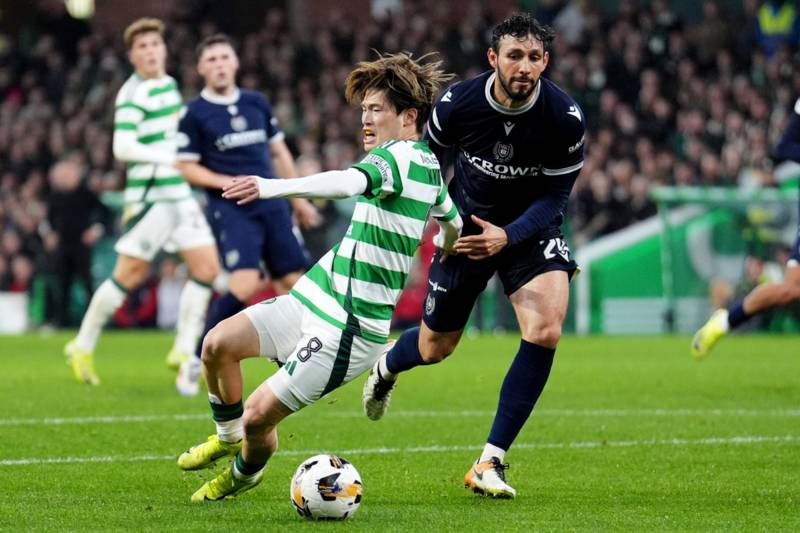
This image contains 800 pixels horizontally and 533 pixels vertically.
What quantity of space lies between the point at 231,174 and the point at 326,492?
5.50 meters

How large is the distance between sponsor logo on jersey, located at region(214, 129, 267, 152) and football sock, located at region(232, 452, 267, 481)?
200 inches

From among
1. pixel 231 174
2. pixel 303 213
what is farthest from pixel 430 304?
pixel 231 174

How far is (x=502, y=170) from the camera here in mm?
7309

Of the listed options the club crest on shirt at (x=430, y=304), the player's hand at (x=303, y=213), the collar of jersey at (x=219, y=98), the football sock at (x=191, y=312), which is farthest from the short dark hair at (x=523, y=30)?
the football sock at (x=191, y=312)

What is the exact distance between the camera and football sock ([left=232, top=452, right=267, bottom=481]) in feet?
20.6

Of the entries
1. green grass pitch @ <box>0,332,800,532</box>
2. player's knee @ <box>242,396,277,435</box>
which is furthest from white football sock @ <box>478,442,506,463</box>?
player's knee @ <box>242,396,277,435</box>

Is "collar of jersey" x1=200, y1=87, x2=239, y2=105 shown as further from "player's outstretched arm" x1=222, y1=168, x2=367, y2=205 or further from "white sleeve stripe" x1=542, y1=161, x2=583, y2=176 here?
"player's outstretched arm" x1=222, y1=168, x2=367, y2=205

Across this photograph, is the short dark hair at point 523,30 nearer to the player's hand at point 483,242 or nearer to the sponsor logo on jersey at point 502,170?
the sponsor logo on jersey at point 502,170

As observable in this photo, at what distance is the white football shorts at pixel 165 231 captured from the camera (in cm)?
1187

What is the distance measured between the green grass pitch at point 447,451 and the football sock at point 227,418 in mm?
292

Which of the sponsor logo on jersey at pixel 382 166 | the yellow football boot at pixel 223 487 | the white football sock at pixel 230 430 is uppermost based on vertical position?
the sponsor logo on jersey at pixel 382 166

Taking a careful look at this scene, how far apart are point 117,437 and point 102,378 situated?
4.12 meters

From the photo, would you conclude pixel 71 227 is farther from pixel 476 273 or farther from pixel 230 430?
pixel 230 430

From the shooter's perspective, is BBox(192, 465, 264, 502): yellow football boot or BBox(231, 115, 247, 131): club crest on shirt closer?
BBox(192, 465, 264, 502): yellow football boot
